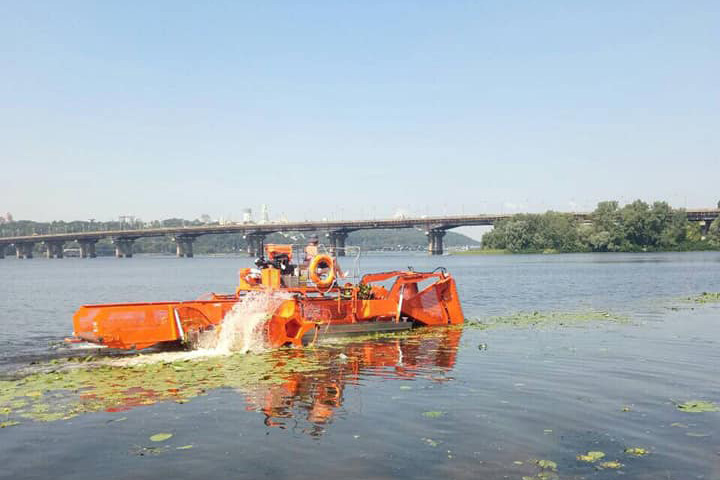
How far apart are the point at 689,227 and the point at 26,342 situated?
144 metres

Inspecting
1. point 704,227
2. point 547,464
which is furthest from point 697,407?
point 704,227

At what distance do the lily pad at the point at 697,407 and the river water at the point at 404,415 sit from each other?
17 cm

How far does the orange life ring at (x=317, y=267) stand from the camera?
23.4 meters

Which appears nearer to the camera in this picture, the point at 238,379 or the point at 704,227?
the point at 238,379

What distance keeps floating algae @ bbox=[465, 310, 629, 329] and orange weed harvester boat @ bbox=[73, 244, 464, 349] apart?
1.49m

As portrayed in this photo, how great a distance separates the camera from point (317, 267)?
78.7ft

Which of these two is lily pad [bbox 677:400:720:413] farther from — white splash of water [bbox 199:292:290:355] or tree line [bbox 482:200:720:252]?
tree line [bbox 482:200:720:252]

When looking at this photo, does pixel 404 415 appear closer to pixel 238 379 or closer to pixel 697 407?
pixel 238 379

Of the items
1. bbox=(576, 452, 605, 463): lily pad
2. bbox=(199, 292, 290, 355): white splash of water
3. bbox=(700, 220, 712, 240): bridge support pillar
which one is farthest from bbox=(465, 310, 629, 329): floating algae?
bbox=(700, 220, 712, 240): bridge support pillar

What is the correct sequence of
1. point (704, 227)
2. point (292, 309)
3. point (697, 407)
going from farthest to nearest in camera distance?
point (704, 227), point (292, 309), point (697, 407)

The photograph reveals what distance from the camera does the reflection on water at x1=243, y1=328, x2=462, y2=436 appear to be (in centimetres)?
1237

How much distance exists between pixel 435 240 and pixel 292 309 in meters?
159

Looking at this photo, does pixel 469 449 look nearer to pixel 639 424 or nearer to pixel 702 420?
pixel 639 424

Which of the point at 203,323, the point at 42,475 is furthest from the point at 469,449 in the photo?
the point at 203,323
